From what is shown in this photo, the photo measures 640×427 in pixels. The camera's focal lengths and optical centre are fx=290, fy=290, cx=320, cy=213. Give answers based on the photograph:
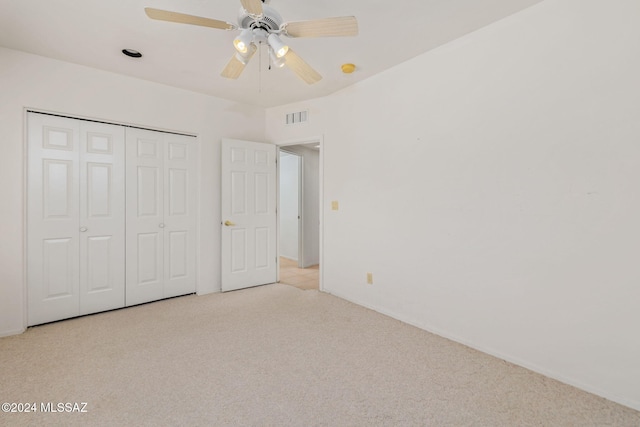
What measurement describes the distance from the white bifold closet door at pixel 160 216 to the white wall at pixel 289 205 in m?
2.13

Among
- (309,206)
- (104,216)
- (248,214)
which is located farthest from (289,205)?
(104,216)

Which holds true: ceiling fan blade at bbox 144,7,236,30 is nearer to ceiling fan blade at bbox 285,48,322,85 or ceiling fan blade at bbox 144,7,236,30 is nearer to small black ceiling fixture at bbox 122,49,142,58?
ceiling fan blade at bbox 285,48,322,85

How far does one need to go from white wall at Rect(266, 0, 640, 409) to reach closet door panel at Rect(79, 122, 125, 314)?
110 inches

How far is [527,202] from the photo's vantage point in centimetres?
208

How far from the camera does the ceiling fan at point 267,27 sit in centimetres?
156

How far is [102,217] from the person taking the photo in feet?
10.2

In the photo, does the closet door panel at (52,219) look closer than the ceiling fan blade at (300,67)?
No

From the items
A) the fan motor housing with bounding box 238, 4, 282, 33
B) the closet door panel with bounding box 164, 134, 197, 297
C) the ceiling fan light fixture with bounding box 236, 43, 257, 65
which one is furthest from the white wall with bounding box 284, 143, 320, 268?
the fan motor housing with bounding box 238, 4, 282, 33

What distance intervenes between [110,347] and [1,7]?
8.60 ft

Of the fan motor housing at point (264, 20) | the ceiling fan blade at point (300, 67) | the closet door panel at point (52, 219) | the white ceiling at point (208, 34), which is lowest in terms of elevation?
the closet door panel at point (52, 219)

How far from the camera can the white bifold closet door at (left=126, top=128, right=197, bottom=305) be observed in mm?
3303

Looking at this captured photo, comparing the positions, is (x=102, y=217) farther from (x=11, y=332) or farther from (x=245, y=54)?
(x=245, y=54)

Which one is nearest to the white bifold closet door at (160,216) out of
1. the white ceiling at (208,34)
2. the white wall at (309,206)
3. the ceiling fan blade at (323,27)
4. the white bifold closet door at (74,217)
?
the white bifold closet door at (74,217)

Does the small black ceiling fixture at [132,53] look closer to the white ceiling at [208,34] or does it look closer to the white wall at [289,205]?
the white ceiling at [208,34]
